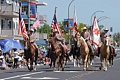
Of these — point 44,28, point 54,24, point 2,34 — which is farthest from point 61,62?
point 44,28

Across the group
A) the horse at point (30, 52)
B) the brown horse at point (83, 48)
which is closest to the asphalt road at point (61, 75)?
the horse at point (30, 52)

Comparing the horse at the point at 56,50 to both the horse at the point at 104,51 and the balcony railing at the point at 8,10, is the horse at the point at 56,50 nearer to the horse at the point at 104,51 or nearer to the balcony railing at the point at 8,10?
the horse at the point at 104,51

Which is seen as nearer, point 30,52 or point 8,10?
point 30,52

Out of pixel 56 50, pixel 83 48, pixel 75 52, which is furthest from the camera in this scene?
pixel 75 52

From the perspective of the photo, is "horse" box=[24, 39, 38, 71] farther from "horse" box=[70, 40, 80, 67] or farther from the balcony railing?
the balcony railing

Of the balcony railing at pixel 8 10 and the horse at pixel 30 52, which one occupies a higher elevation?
the balcony railing at pixel 8 10

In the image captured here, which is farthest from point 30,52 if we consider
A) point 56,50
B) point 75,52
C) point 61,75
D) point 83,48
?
point 75,52

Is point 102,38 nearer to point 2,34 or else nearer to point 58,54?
point 58,54

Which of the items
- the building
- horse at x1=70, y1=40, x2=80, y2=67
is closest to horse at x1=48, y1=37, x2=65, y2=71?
horse at x1=70, y1=40, x2=80, y2=67

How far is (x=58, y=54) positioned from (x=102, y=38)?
2.84m

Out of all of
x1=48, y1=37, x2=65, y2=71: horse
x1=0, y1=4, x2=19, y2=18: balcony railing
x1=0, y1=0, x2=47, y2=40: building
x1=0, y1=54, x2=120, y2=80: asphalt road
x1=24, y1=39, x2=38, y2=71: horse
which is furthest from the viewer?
x1=0, y1=0, x2=47, y2=40: building

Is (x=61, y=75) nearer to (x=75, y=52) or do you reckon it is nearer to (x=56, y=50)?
(x=56, y=50)

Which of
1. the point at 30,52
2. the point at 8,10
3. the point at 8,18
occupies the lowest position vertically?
the point at 30,52

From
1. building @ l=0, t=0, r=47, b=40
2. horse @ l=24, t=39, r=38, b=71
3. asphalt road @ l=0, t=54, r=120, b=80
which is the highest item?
building @ l=0, t=0, r=47, b=40
